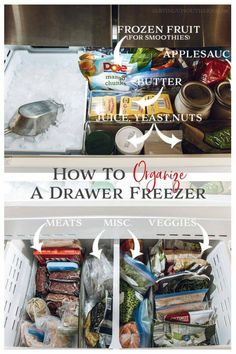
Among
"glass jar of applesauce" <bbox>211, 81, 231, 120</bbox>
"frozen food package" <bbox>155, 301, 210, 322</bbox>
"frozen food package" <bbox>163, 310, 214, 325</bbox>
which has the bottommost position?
"frozen food package" <bbox>163, 310, 214, 325</bbox>

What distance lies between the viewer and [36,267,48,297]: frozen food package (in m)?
1.48

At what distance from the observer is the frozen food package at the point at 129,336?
1.32 metres

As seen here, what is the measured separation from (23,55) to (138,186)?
2.02 feet

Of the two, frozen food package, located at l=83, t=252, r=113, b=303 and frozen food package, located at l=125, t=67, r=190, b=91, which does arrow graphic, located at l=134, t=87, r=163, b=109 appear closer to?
frozen food package, located at l=125, t=67, r=190, b=91

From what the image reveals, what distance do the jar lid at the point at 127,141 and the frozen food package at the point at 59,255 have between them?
1.37 feet

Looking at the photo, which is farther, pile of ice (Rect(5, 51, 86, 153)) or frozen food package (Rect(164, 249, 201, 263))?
frozen food package (Rect(164, 249, 201, 263))

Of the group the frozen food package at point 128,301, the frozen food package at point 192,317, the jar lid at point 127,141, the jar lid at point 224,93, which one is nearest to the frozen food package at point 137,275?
the frozen food package at point 128,301

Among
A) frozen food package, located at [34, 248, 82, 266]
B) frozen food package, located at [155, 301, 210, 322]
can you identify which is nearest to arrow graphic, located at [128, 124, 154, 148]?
frozen food package, located at [34, 248, 82, 266]

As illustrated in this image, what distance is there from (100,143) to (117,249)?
0.37 metres

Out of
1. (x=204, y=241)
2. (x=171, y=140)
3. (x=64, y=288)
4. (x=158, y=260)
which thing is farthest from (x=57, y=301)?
(x=171, y=140)

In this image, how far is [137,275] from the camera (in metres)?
1.43

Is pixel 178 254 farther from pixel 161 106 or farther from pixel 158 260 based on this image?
pixel 161 106

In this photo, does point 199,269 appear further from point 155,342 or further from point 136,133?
point 136,133

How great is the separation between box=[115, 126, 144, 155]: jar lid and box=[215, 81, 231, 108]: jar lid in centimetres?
28
